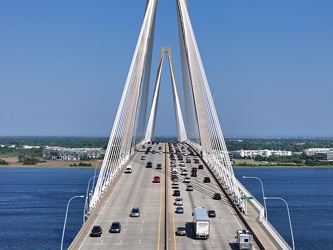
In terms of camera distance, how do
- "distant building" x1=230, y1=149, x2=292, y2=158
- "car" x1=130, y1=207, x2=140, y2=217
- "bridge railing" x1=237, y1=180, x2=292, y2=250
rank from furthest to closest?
1. "distant building" x1=230, y1=149, x2=292, y2=158
2. "car" x1=130, y1=207, x2=140, y2=217
3. "bridge railing" x1=237, y1=180, x2=292, y2=250

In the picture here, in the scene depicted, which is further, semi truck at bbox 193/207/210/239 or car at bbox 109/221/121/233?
car at bbox 109/221/121/233

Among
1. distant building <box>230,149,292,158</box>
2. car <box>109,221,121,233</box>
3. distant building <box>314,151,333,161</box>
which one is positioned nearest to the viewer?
car <box>109,221,121,233</box>

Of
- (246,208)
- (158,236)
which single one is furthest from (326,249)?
(158,236)

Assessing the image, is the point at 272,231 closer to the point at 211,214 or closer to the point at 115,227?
the point at 211,214

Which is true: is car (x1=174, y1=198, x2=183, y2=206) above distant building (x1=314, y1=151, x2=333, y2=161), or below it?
below

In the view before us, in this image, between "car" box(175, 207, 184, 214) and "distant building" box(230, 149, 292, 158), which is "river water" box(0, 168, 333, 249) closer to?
"car" box(175, 207, 184, 214)

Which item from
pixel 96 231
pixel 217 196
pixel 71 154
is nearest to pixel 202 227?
pixel 96 231

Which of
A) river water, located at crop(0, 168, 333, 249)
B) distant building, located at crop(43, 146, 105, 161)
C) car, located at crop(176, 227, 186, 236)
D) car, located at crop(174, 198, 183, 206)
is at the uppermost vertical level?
distant building, located at crop(43, 146, 105, 161)

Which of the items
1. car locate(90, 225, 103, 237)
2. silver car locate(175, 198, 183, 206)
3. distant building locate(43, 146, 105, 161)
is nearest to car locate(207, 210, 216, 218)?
silver car locate(175, 198, 183, 206)
